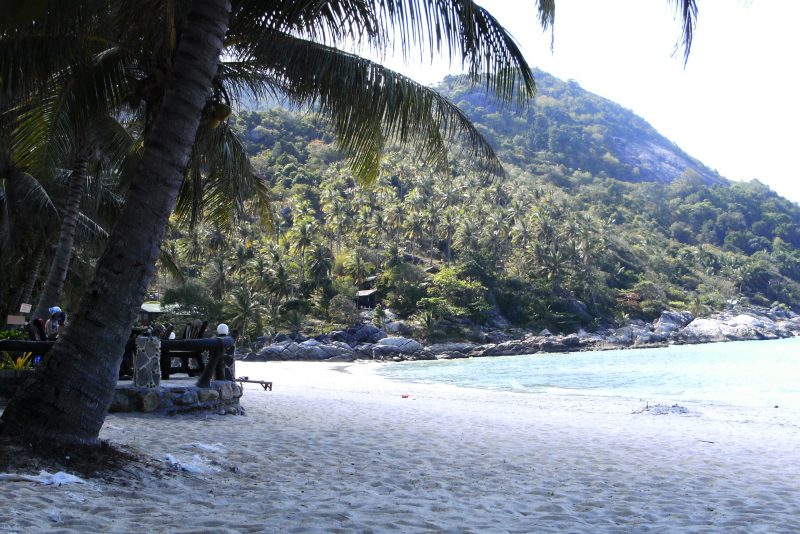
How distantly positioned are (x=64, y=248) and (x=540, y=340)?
174ft

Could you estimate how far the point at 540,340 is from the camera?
2371 inches

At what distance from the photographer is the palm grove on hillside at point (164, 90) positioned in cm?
459

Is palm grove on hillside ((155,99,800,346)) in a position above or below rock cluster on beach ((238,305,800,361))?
above

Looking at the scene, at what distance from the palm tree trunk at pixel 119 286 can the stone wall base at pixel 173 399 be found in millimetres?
2862

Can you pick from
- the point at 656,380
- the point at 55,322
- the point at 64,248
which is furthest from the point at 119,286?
the point at 656,380

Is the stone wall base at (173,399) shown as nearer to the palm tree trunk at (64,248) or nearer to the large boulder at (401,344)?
the palm tree trunk at (64,248)

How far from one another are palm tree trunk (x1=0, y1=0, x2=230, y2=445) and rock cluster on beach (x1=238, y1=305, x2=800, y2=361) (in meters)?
43.2

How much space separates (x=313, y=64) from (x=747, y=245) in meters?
132

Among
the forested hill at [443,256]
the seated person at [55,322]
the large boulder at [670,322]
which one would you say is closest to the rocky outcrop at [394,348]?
the forested hill at [443,256]

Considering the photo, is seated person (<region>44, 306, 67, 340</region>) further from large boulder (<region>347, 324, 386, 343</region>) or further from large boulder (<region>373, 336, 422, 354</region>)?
large boulder (<region>347, 324, 386, 343</region>)

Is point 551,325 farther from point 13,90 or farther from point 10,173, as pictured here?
point 13,90

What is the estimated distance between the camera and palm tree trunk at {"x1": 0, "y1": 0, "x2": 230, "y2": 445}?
178 inches

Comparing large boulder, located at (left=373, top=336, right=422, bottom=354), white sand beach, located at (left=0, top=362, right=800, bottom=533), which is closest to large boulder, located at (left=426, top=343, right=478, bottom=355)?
large boulder, located at (left=373, top=336, right=422, bottom=354)

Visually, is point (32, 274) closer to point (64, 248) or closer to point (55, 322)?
point (64, 248)
